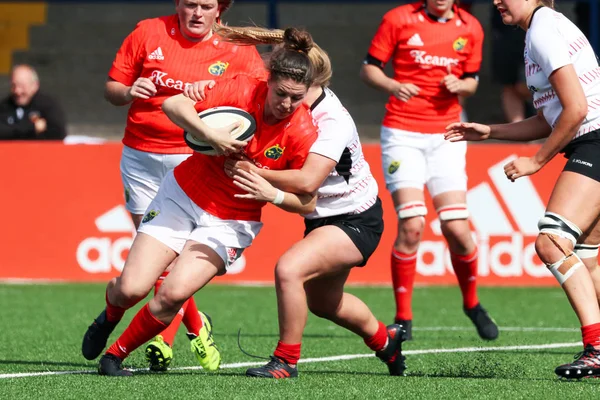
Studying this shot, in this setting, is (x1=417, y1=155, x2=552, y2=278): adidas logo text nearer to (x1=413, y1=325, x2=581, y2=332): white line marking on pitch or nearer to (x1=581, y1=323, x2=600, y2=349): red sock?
(x1=413, y1=325, x2=581, y2=332): white line marking on pitch

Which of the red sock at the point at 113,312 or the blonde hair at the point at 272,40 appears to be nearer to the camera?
the blonde hair at the point at 272,40

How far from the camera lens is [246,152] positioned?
564 cm

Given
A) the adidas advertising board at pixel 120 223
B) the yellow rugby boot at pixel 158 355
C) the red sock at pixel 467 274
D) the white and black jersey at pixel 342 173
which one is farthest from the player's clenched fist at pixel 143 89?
the adidas advertising board at pixel 120 223

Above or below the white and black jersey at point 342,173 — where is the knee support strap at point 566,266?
below

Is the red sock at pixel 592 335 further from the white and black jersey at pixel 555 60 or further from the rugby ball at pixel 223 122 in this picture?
the rugby ball at pixel 223 122

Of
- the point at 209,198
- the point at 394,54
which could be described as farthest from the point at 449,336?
the point at 209,198

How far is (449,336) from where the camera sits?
8070 mm

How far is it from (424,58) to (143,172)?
2641 millimetres

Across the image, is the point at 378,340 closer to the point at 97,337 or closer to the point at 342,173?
the point at 342,173

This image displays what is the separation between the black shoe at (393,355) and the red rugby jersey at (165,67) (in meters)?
1.67

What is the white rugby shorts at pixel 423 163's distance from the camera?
8.23 metres

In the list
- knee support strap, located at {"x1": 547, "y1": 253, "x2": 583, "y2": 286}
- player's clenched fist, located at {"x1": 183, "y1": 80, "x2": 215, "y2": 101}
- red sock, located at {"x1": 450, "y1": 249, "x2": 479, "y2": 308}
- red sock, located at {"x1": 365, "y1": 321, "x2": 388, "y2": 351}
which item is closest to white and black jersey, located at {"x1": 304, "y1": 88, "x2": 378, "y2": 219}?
player's clenched fist, located at {"x1": 183, "y1": 80, "x2": 215, "y2": 101}

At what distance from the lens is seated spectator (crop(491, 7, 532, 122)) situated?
15240 millimetres

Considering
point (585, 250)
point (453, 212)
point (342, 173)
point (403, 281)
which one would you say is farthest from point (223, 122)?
point (453, 212)
